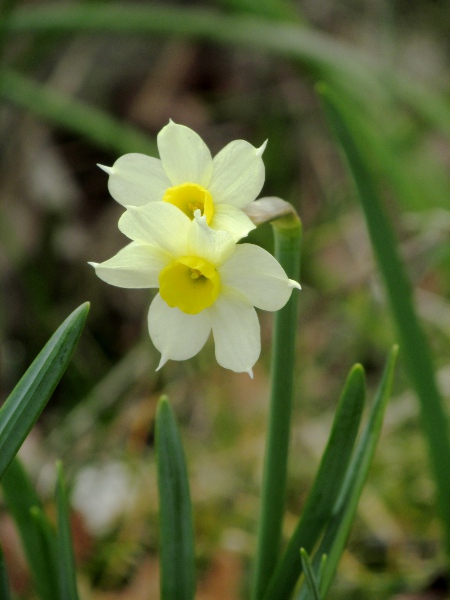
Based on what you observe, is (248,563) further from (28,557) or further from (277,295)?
(277,295)

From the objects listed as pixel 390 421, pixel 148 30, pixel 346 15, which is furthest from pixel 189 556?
pixel 346 15

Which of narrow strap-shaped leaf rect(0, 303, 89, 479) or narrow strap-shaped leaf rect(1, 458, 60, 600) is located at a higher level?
narrow strap-shaped leaf rect(0, 303, 89, 479)

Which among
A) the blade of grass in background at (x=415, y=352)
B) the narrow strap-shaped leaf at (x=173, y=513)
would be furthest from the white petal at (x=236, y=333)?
the blade of grass in background at (x=415, y=352)

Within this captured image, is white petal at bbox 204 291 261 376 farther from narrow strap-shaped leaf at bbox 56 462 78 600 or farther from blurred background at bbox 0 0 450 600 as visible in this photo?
blurred background at bbox 0 0 450 600

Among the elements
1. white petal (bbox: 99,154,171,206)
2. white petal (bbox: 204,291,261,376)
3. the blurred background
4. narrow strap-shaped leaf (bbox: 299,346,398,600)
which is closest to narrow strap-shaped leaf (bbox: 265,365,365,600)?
narrow strap-shaped leaf (bbox: 299,346,398,600)

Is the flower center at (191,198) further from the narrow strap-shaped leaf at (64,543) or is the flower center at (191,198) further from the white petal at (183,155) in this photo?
the narrow strap-shaped leaf at (64,543)
